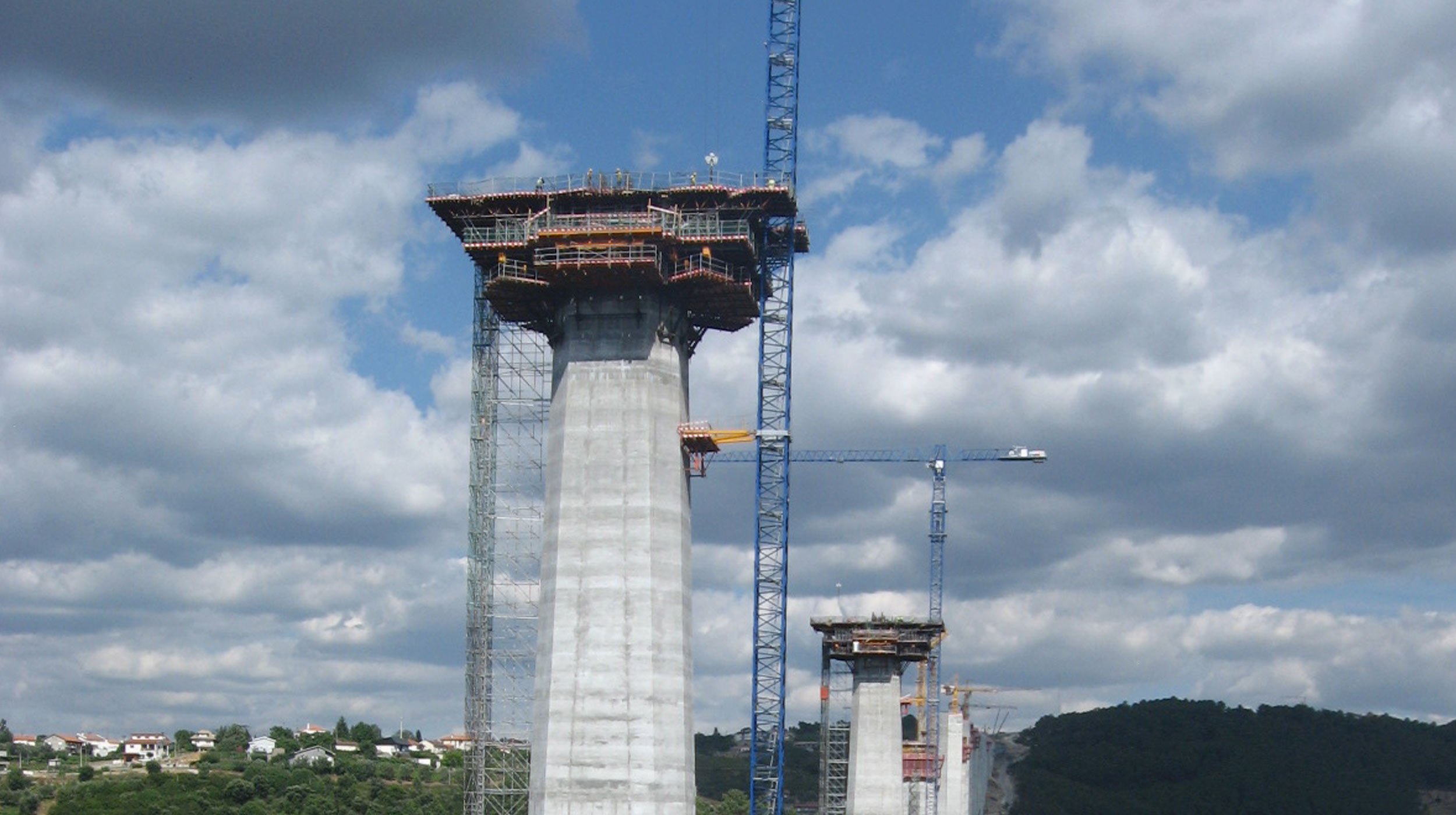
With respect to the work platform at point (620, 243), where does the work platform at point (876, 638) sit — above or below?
below

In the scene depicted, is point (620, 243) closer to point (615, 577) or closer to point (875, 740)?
point (615, 577)

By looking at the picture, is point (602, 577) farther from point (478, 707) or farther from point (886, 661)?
point (886, 661)

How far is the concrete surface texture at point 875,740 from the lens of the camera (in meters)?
177

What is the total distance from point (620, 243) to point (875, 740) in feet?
296

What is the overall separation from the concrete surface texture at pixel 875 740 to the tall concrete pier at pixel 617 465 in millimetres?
79658

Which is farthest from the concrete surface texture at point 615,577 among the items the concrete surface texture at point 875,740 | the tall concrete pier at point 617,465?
the concrete surface texture at point 875,740

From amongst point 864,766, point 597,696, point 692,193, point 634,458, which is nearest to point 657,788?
point 597,696

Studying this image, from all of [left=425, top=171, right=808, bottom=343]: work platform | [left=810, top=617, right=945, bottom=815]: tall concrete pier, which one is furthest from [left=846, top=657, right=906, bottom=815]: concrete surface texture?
[left=425, top=171, right=808, bottom=343]: work platform

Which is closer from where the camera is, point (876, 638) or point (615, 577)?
point (615, 577)

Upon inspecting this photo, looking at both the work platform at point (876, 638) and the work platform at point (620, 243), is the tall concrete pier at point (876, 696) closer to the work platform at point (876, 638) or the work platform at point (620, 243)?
the work platform at point (876, 638)

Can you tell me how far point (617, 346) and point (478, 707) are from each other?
1733 inches

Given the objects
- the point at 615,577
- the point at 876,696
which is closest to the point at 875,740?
the point at 876,696

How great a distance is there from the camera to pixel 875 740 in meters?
179

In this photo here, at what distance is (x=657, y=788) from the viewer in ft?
325
